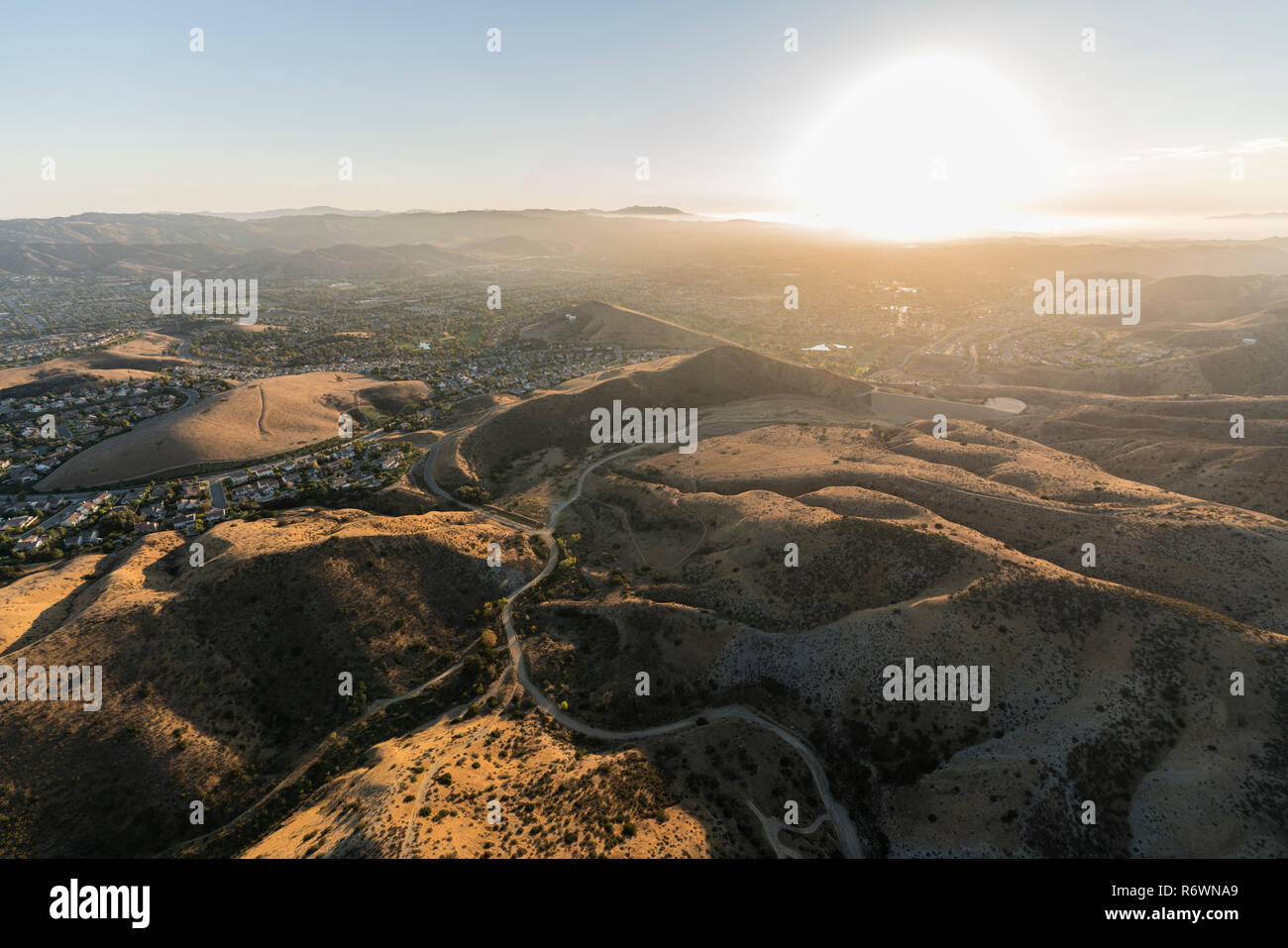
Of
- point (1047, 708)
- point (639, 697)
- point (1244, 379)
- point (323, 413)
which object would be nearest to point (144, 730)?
point (639, 697)

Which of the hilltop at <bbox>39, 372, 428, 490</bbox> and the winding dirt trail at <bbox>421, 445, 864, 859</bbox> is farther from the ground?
the hilltop at <bbox>39, 372, 428, 490</bbox>

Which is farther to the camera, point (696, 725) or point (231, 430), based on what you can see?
point (231, 430)

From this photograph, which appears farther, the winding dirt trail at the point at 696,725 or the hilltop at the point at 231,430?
the hilltop at the point at 231,430

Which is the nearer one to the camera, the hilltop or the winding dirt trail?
the winding dirt trail

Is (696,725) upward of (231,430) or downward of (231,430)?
downward

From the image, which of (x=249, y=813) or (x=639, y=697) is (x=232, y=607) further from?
(x=639, y=697)

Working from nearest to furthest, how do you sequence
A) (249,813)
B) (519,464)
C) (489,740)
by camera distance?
(249,813) → (489,740) → (519,464)

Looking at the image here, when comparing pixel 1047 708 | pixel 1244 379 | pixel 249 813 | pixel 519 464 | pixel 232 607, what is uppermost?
pixel 1244 379

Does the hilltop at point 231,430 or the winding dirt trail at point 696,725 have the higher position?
the hilltop at point 231,430

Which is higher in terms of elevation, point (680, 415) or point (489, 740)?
point (680, 415)
